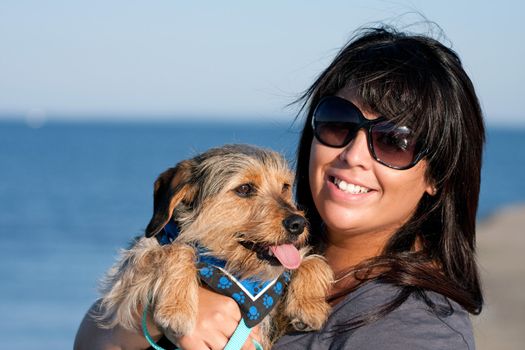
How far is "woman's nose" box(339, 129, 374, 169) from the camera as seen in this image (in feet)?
12.6

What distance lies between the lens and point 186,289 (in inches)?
148

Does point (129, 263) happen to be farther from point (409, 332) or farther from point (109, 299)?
point (409, 332)

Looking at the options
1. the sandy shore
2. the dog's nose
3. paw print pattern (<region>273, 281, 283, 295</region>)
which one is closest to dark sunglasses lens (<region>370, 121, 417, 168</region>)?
the dog's nose

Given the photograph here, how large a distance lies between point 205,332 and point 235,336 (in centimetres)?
13

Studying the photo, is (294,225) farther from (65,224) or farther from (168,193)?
(65,224)

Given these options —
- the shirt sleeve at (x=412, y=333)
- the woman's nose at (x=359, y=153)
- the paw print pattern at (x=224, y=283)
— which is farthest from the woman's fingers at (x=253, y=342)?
the woman's nose at (x=359, y=153)

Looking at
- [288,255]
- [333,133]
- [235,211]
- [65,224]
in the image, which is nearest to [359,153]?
[333,133]

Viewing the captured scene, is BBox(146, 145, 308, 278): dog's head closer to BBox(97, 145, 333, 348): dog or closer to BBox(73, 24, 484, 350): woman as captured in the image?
BBox(97, 145, 333, 348): dog

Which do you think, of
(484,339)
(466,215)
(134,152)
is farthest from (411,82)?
(134,152)

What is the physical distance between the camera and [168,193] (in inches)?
162

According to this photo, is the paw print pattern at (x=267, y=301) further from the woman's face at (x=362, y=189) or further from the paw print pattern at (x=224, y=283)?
the woman's face at (x=362, y=189)

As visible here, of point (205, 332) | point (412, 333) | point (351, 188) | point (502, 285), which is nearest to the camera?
point (412, 333)

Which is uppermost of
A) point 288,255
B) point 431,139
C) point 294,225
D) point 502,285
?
point 431,139

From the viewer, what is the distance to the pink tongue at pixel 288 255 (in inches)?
159
